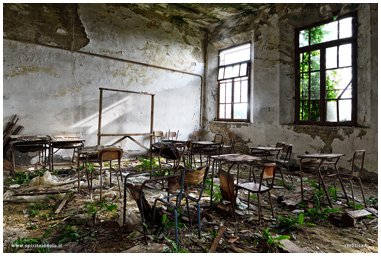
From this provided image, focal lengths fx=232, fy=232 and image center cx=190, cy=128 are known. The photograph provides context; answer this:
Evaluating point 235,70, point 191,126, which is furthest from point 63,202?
point 235,70

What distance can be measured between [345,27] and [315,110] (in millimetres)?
2066

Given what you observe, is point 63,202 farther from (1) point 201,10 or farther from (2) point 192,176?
(1) point 201,10

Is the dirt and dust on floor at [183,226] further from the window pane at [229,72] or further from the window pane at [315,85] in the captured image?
the window pane at [229,72]

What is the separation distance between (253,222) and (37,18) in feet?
22.6

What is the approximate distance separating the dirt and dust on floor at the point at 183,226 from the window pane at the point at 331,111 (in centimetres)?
240

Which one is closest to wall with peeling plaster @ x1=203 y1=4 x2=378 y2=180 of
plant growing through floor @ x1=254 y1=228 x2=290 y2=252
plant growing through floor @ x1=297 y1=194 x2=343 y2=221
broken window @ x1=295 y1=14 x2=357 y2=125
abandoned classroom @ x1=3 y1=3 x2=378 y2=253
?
abandoned classroom @ x1=3 y1=3 x2=378 y2=253

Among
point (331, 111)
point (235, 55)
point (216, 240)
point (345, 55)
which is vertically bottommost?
point (216, 240)

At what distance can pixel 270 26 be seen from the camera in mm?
6957

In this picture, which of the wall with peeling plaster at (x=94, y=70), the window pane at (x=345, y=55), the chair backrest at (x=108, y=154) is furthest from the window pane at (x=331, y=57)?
the chair backrest at (x=108, y=154)

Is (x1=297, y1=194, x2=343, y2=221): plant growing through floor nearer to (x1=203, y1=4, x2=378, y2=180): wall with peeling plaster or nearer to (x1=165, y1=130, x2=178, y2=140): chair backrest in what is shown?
(x1=203, y1=4, x2=378, y2=180): wall with peeling plaster

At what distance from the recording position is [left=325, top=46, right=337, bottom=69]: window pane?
570 centimetres

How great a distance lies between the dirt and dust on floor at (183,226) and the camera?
7.56 feet

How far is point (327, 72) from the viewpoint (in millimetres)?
5855

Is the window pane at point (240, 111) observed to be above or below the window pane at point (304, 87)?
below
